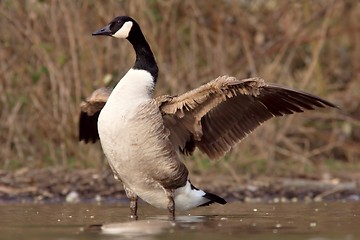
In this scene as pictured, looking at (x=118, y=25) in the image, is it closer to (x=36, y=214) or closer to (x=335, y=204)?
(x=36, y=214)

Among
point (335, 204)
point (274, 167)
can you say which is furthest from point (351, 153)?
point (335, 204)

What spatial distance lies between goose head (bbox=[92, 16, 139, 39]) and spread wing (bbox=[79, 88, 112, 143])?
1.95 feet

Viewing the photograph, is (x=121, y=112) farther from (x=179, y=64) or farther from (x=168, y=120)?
(x=179, y=64)

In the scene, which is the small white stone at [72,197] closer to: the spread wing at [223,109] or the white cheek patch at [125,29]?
the spread wing at [223,109]

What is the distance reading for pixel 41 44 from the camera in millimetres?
11438

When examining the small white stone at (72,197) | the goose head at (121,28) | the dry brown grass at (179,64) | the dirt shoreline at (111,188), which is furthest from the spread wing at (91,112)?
the dry brown grass at (179,64)

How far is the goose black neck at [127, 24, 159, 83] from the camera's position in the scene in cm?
843

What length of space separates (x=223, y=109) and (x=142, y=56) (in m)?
0.92

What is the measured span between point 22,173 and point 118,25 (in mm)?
3184

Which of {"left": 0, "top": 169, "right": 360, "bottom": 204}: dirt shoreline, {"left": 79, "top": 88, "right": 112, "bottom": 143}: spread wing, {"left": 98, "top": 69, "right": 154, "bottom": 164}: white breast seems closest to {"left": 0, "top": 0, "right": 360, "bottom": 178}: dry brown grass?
{"left": 0, "top": 169, "right": 360, "bottom": 204}: dirt shoreline

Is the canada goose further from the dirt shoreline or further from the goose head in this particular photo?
the dirt shoreline

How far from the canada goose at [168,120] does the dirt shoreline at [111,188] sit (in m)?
1.87

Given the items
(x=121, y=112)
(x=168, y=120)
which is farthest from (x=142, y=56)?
(x=121, y=112)

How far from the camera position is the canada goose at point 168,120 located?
7.97 m
